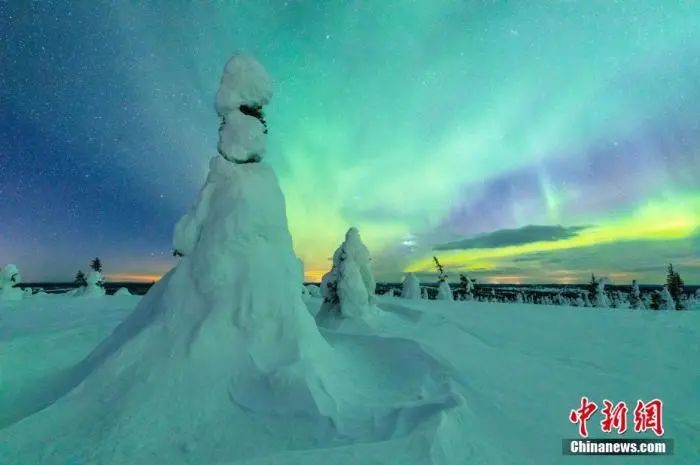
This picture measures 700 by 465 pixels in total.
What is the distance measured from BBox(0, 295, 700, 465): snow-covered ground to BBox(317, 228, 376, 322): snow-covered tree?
57.3 inches

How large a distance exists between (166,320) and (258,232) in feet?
10.3

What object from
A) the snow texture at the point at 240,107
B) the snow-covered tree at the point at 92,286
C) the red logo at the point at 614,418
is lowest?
the red logo at the point at 614,418

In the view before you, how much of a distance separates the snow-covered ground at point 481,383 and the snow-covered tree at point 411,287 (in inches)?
817

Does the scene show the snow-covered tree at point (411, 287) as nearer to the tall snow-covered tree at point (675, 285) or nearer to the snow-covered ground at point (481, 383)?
the snow-covered ground at point (481, 383)

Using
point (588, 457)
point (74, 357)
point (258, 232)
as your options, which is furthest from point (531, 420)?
point (74, 357)

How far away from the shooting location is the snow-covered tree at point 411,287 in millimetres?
41522

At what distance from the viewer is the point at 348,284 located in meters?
20.8

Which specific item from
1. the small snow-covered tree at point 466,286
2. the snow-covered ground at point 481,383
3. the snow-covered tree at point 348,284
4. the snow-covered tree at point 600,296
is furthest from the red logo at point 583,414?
the snow-covered tree at point 600,296

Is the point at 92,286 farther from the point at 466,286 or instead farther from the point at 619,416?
the point at 619,416

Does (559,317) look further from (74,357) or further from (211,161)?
(74,357)

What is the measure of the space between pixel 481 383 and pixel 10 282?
5292 cm

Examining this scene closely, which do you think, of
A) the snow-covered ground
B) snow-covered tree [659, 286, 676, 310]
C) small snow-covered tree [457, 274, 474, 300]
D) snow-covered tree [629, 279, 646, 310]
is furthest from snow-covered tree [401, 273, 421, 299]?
snow-covered tree [629, 279, 646, 310]

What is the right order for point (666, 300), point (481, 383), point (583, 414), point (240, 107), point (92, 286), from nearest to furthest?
point (583, 414), point (481, 383), point (240, 107), point (92, 286), point (666, 300)

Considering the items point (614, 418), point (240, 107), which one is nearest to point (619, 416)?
point (614, 418)
